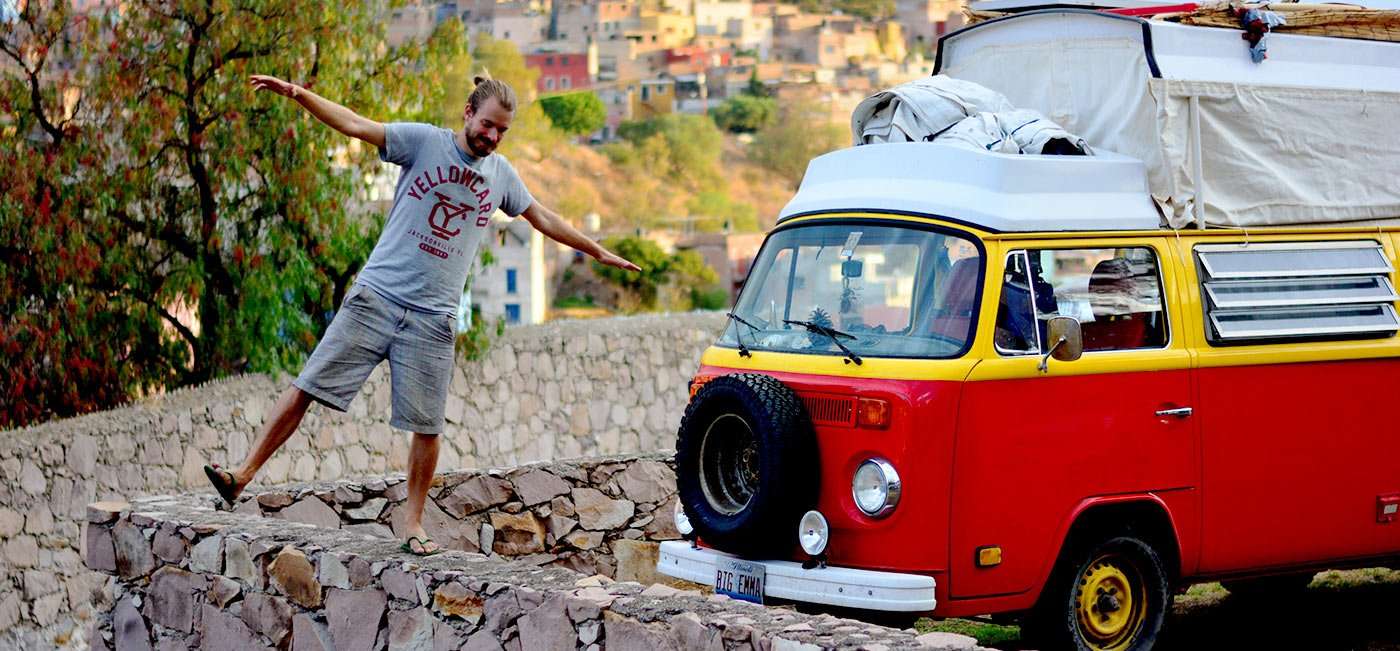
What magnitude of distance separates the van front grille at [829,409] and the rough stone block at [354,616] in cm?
188

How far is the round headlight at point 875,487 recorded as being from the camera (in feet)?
22.6

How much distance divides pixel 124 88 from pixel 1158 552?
930 centimetres

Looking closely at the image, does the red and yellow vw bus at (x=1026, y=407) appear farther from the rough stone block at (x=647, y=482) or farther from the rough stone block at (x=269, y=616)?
the rough stone block at (x=647, y=482)

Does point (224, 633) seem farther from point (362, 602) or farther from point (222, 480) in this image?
point (362, 602)

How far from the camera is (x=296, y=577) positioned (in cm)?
747

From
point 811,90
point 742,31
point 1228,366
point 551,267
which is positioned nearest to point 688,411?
point 1228,366

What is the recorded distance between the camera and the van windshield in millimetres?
7164

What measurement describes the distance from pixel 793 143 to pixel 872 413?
4547 inches

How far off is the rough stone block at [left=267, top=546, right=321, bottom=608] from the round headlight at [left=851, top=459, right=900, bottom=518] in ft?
7.52

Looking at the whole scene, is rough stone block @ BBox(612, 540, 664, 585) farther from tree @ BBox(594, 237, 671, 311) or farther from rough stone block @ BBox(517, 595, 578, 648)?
tree @ BBox(594, 237, 671, 311)

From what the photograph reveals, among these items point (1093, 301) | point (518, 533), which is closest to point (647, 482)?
point (518, 533)

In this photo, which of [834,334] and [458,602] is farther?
[834,334]

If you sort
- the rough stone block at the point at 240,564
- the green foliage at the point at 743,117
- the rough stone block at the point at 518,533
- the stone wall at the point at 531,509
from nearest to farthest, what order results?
the rough stone block at the point at 240,564, the stone wall at the point at 531,509, the rough stone block at the point at 518,533, the green foliage at the point at 743,117

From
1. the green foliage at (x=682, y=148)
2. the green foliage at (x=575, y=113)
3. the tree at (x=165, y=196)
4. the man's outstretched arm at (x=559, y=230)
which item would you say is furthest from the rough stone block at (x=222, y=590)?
the green foliage at (x=575, y=113)
